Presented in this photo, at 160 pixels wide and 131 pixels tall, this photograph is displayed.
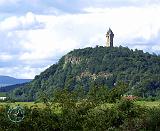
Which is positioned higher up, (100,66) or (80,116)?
(80,116)

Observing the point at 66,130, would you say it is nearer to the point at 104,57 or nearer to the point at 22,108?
the point at 22,108

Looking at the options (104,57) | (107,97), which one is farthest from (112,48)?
(107,97)

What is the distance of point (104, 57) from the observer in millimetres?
171500

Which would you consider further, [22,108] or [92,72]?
[92,72]

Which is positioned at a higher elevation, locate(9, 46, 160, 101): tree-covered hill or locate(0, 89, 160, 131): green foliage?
locate(0, 89, 160, 131): green foliage

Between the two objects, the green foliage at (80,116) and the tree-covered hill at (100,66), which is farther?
the tree-covered hill at (100,66)

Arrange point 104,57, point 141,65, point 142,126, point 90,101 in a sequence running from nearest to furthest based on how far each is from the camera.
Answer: point 142,126 → point 90,101 → point 141,65 → point 104,57

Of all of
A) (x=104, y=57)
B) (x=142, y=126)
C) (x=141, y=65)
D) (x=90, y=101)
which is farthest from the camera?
(x=104, y=57)

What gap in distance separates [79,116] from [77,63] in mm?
156288

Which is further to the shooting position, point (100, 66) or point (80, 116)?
point (100, 66)

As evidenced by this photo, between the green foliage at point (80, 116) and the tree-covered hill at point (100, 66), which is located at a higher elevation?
the green foliage at point (80, 116)

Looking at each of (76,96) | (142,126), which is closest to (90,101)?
(76,96)

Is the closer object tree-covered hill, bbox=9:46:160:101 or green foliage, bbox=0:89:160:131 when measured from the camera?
green foliage, bbox=0:89:160:131

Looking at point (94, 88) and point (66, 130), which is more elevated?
point (94, 88)
